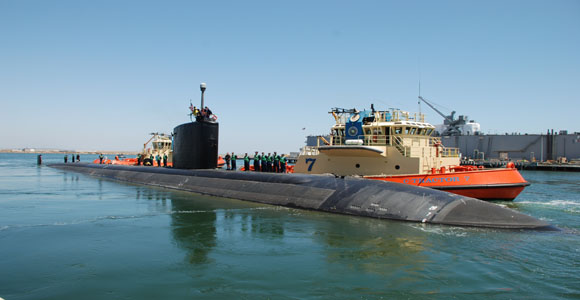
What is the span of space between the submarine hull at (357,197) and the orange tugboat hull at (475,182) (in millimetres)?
4513

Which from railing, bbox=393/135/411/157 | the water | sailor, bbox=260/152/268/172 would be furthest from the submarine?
railing, bbox=393/135/411/157

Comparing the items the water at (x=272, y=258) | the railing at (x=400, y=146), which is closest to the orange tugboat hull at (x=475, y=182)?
the railing at (x=400, y=146)

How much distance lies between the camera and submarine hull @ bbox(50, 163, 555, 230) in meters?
10.6

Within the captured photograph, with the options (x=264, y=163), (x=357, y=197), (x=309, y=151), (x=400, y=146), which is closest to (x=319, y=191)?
(x=357, y=197)

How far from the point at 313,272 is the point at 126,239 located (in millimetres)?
4759

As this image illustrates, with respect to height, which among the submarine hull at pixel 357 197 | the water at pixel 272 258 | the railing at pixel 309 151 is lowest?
the water at pixel 272 258

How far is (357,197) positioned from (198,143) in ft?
29.0

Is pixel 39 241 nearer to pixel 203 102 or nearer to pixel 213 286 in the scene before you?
pixel 213 286

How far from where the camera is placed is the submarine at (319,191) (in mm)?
10664

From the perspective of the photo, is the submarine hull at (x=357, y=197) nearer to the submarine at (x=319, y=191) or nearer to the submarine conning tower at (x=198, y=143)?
the submarine at (x=319, y=191)

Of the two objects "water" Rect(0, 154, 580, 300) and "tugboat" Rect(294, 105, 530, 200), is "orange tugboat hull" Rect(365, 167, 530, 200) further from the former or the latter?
"water" Rect(0, 154, 580, 300)

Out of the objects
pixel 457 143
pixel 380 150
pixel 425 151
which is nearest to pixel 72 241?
pixel 380 150

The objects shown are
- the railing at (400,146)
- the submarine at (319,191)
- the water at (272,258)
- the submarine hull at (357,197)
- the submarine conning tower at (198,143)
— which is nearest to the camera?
the water at (272,258)

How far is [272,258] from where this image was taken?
8.02 meters
